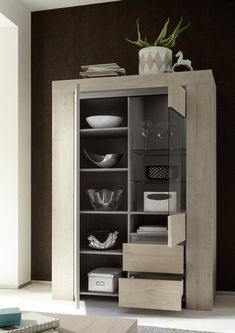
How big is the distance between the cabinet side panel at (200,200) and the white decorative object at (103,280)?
1.80 feet

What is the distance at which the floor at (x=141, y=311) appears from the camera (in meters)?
3.09

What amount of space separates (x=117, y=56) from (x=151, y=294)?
210cm

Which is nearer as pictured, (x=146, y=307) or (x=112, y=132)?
(x=146, y=307)

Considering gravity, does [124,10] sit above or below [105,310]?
above

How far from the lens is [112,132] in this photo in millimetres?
3754

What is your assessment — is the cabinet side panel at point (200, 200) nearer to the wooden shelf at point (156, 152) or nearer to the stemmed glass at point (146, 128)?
the wooden shelf at point (156, 152)

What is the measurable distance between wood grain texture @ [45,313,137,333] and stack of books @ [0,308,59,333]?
0.07 m

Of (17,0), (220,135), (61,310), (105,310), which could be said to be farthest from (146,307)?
(17,0)

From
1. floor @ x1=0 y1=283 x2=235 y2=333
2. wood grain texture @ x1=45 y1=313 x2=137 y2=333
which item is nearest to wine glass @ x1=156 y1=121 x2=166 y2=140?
floor @ x1=0 y1=283 x2=235 y2=333

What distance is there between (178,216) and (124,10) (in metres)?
2.02

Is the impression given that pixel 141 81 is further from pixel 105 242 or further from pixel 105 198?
pixel 105 242

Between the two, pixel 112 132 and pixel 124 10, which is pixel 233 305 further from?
pixel 124 10

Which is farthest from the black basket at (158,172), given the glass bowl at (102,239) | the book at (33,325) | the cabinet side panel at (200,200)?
the book at (33,325)

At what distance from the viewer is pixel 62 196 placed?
3719mm
